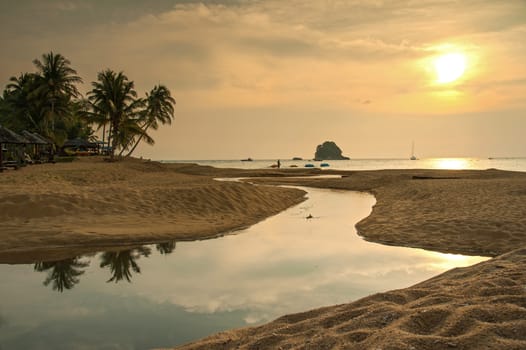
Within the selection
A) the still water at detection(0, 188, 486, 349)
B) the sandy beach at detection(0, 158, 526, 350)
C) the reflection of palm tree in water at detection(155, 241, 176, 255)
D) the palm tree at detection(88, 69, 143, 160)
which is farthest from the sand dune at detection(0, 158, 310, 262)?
the palm tree at detection(88, 69, 143, 160)

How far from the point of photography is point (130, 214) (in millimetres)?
14242

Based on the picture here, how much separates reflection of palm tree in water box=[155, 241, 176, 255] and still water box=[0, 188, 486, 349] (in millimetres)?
27

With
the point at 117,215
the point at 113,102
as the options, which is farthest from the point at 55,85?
the point at 117,215

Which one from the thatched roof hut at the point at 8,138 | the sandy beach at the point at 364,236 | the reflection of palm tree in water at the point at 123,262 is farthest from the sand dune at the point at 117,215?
the thatched roof hut at the point at 8,138

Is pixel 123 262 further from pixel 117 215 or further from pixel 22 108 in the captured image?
pixel 22 108

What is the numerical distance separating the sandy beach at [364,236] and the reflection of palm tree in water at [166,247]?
0.51m

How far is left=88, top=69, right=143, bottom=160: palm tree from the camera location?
4428cm

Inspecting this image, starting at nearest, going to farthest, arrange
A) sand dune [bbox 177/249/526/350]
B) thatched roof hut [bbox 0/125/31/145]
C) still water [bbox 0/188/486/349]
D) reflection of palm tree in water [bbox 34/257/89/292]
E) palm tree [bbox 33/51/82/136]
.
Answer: sand dune [bbox 177/249/526/350]
still water [bbox 0/188/486/349]
reflection of palm tree in water [bbox 34/257/89/292]
thatched roof hut [bbox 0/125/31/145]
palm tree [bbox 33/51/82/136]

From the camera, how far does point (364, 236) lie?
1195 cm

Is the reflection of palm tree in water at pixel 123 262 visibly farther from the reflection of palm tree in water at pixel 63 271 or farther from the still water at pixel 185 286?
the reflection of palm tree in water at pixel 63 271

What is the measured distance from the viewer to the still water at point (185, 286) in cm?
511

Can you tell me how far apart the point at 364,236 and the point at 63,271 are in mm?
8693

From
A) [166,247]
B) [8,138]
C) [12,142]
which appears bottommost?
[166,247]

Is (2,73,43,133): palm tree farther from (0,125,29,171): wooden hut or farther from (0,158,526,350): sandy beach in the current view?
(0,158,526,350): sandy beach
